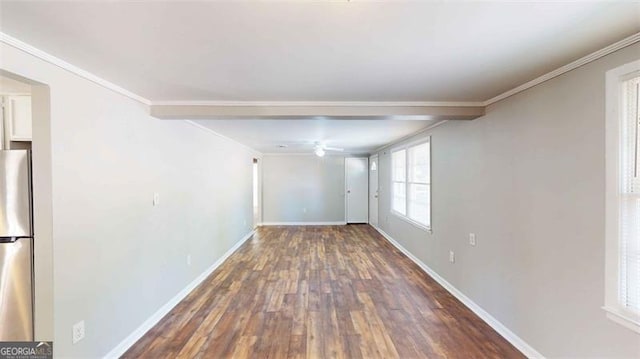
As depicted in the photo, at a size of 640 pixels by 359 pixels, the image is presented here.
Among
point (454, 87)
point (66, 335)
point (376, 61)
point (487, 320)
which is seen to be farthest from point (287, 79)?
point (487, 320)

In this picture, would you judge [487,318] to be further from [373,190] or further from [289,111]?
[373,190]

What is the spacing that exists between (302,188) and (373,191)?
2.09 m

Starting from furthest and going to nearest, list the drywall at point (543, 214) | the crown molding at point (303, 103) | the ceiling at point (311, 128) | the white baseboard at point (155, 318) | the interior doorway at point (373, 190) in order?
the interior doorway at point (373, 190) → the ceiling at point (311, 128) → the crown molding at point (303, 103) → the white baseboard at point (155, 318) → the drywall at point (543, 214)

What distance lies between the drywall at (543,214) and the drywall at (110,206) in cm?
334

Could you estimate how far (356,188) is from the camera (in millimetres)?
8820

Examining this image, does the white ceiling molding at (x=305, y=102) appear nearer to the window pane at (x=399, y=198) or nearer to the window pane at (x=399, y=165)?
the window pane at (x=399, y=165)

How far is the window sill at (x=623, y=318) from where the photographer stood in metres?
1.59

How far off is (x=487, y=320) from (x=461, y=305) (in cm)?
40

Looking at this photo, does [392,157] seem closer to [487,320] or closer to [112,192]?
[487,320]

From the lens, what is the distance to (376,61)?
6.11 feet

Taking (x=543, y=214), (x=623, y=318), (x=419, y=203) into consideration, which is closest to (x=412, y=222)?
(x=419, y=203)

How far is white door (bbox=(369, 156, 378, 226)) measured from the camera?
8.07 m

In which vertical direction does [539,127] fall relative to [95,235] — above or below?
above

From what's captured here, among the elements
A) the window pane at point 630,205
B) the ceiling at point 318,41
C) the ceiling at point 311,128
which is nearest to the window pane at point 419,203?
the ceiling at point 311,128
